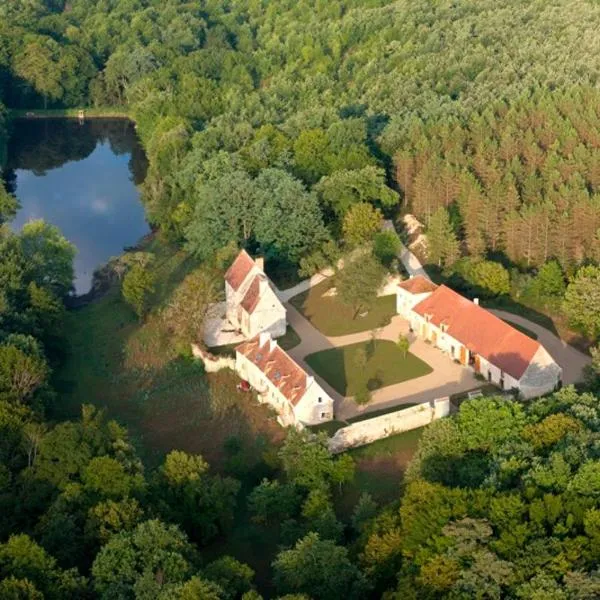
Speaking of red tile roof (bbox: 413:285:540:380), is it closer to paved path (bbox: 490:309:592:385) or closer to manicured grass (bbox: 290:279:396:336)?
paved path (bbox: 490:309:592:385)

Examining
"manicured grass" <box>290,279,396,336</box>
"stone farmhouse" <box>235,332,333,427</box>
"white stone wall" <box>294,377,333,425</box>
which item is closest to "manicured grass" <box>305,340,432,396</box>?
"manicured grass" <box>290,279,396,336</box>

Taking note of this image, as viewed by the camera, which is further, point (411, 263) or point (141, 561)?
point (411, 263)

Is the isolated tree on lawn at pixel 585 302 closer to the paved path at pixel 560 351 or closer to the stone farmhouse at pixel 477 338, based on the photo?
the paved path at pixel 560 351

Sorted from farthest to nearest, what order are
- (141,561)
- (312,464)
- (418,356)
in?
(418,356) < (312,464) < (141,561)

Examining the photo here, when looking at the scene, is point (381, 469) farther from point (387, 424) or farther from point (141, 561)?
point (141, 561)

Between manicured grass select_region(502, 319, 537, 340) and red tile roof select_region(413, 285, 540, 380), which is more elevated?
red tile roof select_region(413, 285, 540, 380)

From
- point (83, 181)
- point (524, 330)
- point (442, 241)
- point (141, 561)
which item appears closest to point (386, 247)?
point (442, 241)

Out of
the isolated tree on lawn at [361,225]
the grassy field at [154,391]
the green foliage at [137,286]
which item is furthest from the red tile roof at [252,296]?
the isolated tree on lawn at [361,225]
